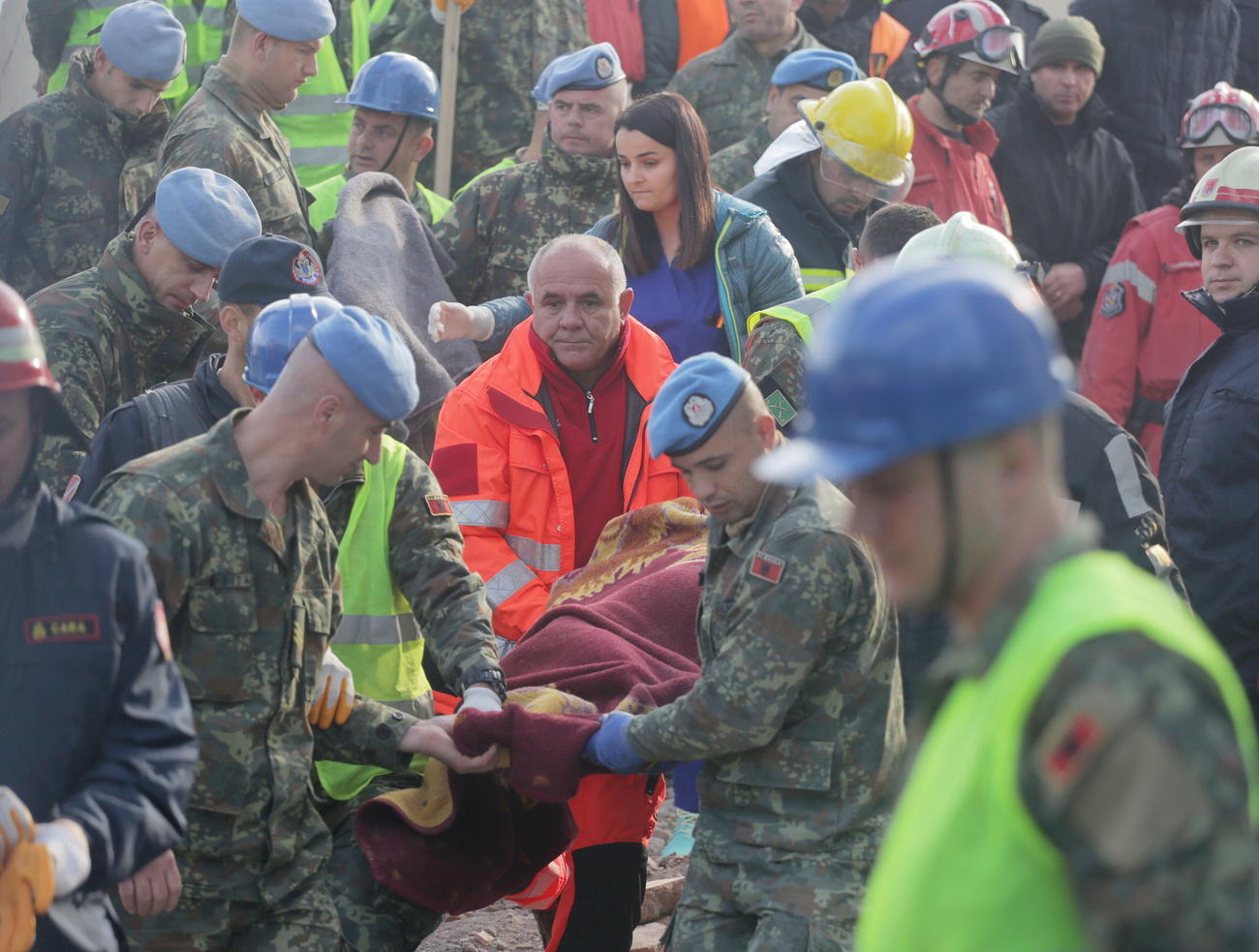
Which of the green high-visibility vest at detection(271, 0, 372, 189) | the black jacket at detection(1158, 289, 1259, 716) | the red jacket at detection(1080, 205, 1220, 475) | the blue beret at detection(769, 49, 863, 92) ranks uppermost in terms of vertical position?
the blue beret at detection(769, 49, 863, 92)

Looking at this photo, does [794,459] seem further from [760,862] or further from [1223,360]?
[1223,360]

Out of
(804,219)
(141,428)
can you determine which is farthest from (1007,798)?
(804,219)

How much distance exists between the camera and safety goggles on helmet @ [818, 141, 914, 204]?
670cm

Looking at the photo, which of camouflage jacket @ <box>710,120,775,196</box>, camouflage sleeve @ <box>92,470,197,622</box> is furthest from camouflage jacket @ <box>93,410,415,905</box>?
camouflage jacket @ <box>710,120,775,196</box>

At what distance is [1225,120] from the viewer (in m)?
8.36

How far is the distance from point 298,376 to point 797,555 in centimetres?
122

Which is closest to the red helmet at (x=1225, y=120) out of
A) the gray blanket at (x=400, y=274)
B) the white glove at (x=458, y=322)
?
the gray blanket at (x=400, y=274)

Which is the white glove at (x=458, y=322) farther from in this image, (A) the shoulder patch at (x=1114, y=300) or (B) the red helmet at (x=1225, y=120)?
(B) the red helmet at (x=1225, y=120)

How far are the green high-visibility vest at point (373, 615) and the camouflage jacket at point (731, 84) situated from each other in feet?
14.6

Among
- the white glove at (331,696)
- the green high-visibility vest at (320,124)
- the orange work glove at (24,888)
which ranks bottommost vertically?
the white glove at (331,696)

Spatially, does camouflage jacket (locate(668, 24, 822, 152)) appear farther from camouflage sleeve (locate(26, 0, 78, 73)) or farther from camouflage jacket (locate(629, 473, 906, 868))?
camouflage jacket (locate(629, 473, 906, 868))

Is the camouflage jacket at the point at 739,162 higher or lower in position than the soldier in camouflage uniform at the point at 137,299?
lower

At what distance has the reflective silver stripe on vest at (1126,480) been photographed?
14.3ft

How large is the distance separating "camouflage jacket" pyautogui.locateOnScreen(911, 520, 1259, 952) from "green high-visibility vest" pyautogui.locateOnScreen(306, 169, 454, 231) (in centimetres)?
605
